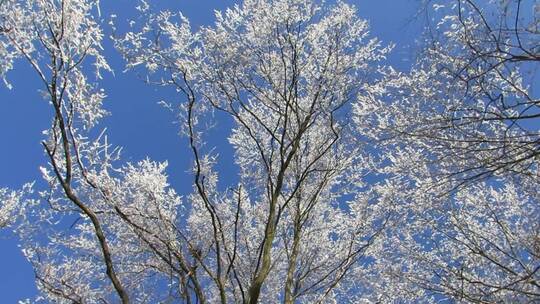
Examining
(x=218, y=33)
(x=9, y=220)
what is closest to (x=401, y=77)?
(x=218, y=33)

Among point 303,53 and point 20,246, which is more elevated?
point 303,53

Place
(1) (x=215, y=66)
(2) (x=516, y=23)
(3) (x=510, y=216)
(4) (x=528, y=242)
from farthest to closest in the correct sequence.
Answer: (3) (x=510, y=216), (1) (x=215, y=66), (4) (x=528, y=242), (2) (x=516, y=23)

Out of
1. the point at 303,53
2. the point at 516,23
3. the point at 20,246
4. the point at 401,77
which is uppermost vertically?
the point at 303,53

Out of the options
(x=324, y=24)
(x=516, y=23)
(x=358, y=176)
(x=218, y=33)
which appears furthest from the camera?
(x=358, y=176)

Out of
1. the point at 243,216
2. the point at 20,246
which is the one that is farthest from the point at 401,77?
the point at 20,246

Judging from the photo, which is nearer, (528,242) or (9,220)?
(528,242)

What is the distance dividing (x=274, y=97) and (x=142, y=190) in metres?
2.52

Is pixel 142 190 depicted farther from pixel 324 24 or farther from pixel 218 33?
pixel 324 24

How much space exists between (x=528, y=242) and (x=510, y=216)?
241 centimetres

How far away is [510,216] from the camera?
7.04 meters

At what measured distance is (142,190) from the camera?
7.10m

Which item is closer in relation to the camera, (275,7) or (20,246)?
(275,7)


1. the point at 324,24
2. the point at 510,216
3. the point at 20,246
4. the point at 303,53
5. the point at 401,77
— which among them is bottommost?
the point at 510,216

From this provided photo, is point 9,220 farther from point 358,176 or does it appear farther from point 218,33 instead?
point 358,176
